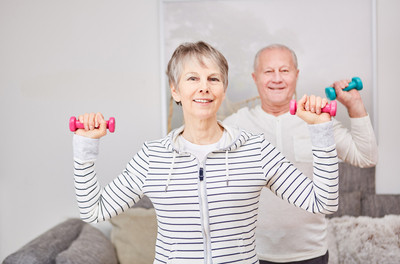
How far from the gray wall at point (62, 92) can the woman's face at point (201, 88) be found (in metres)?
1.65

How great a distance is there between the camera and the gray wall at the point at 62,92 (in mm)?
2955

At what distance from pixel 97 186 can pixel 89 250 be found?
1213 mm

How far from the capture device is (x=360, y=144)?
1674mm

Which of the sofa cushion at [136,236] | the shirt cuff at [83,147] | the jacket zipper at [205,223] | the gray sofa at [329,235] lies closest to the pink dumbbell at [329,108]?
the jacket zipper at [205,223]

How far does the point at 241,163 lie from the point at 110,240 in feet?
5.63

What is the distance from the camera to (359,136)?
167cm

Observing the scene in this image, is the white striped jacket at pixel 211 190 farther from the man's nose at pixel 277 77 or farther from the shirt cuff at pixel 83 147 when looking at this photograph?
the man's nose at pixel 277 77

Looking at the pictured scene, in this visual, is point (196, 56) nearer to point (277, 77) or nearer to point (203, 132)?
point (203, 132)

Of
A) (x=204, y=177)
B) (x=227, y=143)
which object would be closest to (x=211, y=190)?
(x=204, y=177)

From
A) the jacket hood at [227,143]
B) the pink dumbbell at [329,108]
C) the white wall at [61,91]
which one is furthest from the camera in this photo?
the white wall at [61,91]

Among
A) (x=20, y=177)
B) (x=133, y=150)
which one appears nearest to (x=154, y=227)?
(x=133, y=150)

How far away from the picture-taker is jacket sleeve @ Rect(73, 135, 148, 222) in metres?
1.30

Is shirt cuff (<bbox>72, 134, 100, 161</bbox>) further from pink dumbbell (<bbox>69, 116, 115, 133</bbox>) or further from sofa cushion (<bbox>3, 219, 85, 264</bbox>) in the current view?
sofa cushion (<bbox>3, 219, 85, 264</bbox>)

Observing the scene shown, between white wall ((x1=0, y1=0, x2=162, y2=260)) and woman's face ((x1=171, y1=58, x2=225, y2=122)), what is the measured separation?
1.65 metres
